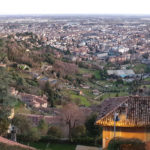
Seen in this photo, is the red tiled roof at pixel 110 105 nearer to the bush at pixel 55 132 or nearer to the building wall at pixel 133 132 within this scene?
the building wall at pixel 133 132

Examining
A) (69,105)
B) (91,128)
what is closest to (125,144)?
(91,128)

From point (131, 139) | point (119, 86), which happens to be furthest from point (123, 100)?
point (119, 86)

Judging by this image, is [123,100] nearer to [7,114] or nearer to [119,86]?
[7,114]

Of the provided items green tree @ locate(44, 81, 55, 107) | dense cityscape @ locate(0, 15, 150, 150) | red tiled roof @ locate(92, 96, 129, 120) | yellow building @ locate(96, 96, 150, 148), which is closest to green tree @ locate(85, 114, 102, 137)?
dense cityscape @ locate(0, 15, 150, 150)

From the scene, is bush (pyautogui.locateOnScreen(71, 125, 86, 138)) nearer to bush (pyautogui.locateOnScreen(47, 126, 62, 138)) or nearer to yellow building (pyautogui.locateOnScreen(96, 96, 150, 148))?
bush (pyautogui.locateOnScreen(47, 126, 62, 138))

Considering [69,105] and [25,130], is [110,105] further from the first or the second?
[69,105]

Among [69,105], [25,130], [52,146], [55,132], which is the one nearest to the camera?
[52,146]

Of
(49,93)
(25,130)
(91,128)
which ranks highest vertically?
(25,130)

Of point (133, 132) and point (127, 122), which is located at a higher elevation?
point (127, 122)
